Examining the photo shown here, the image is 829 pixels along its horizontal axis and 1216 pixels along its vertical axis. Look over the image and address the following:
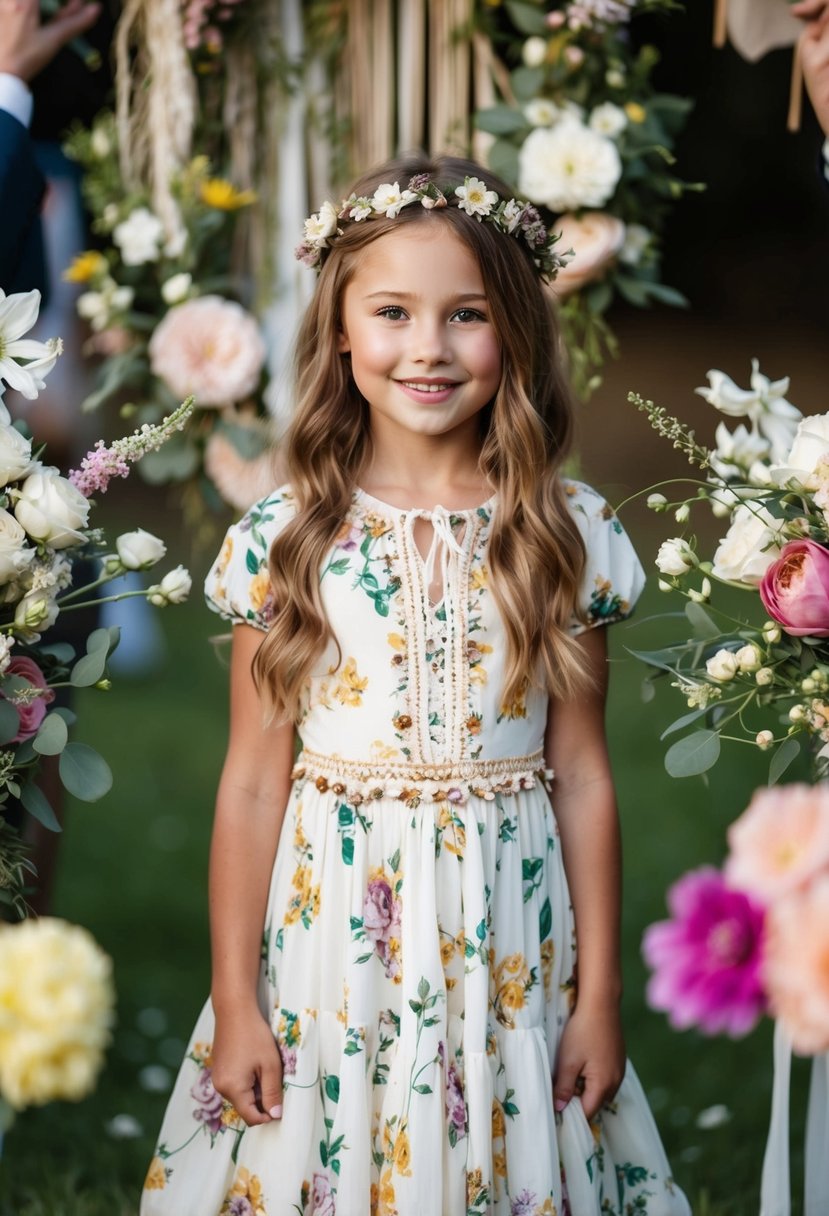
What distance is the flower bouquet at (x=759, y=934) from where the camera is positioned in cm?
89

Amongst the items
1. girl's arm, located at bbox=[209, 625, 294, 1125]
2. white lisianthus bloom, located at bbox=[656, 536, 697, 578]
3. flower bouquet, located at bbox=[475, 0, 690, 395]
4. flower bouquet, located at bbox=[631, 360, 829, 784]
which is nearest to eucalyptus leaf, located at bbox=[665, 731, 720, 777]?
flower bouquet, located at bbox=[631, 360, 829, 784]

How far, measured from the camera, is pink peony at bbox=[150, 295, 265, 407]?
3152mm

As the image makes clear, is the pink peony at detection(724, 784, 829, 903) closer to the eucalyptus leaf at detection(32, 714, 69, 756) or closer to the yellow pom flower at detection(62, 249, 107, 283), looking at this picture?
the eucalyptus leaf at detection(32, 714, 69, 756)

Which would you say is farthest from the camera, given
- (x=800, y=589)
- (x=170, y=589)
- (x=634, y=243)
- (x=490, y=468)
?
(x=634, y=243)

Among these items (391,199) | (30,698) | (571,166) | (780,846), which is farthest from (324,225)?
(780,846)

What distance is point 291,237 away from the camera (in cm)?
326

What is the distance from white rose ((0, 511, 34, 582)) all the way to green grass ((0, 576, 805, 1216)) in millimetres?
855

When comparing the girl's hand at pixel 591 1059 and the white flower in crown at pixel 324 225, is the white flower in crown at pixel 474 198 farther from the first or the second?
the girl's hand at pixel 591 1059

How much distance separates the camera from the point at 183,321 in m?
3.16

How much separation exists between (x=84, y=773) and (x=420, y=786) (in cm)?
49

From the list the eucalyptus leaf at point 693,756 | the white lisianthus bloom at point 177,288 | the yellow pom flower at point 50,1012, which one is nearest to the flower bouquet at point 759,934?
the yellow pom flower at point 50,1012

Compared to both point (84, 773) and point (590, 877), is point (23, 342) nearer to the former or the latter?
point (84, 773)

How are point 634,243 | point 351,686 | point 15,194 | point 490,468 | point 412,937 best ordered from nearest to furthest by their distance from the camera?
1. point 412,937
2. point 351,686
3. point 490,468
4. point 15,194
5. point 634,243

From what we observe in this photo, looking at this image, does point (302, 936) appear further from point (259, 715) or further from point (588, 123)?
point (588, 123)
